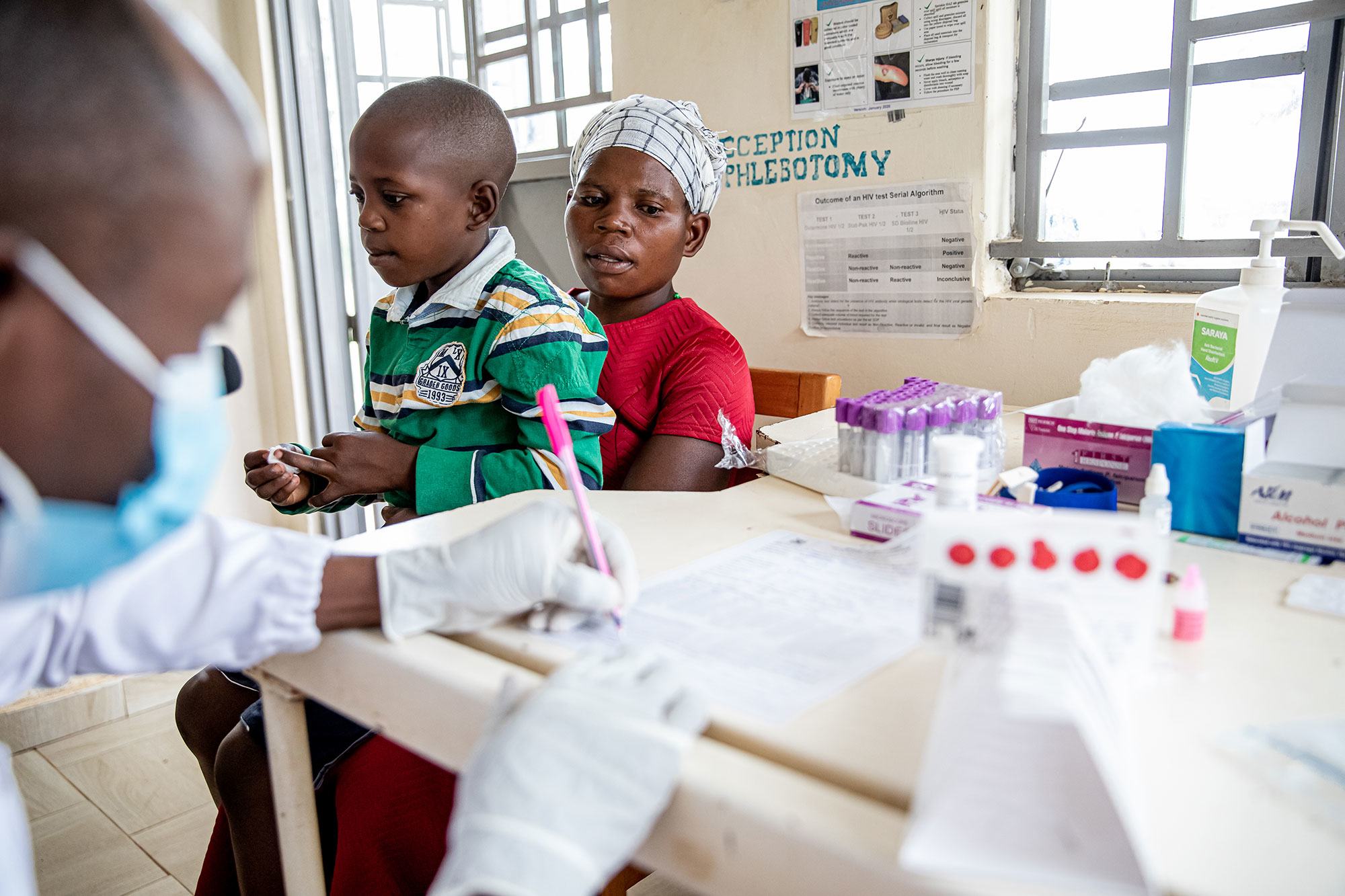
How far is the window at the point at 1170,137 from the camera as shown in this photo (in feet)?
4.65

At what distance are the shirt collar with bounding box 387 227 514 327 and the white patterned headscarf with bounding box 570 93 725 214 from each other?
0.24 metres

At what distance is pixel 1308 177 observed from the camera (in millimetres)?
1425

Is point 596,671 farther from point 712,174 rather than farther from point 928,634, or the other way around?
point 712,174

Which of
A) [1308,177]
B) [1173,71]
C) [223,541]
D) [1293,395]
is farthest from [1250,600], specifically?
[1173,71]

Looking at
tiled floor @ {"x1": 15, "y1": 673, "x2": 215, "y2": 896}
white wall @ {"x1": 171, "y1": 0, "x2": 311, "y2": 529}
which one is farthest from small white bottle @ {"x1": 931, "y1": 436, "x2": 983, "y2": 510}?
A: white wall @ {"x1": 171, "y1": 0, "x2": 311, "y2": 529}

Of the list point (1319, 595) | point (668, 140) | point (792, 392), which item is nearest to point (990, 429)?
point (1319, 595)

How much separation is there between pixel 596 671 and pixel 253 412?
2906 millimetres

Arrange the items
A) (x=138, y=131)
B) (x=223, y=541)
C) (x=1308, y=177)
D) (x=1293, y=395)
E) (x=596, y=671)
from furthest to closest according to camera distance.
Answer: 1. (x=1308, y=177)
2. (x=1293, y=395)
3. (x=223, y=541)
4. (x=596, y=671)
5. (x=138, y=131)

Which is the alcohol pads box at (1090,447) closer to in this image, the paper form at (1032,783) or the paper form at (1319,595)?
the paper form at (1319,595)

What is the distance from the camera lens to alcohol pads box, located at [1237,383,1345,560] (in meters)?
0.82

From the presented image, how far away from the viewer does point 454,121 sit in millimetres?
1384

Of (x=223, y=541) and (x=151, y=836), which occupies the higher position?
(x=223, y=541)

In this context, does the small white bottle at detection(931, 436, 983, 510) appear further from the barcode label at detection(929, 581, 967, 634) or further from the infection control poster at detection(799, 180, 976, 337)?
the infection control poster at detection(799, 180, 976, 337)

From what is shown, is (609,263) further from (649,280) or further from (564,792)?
(564,792)
